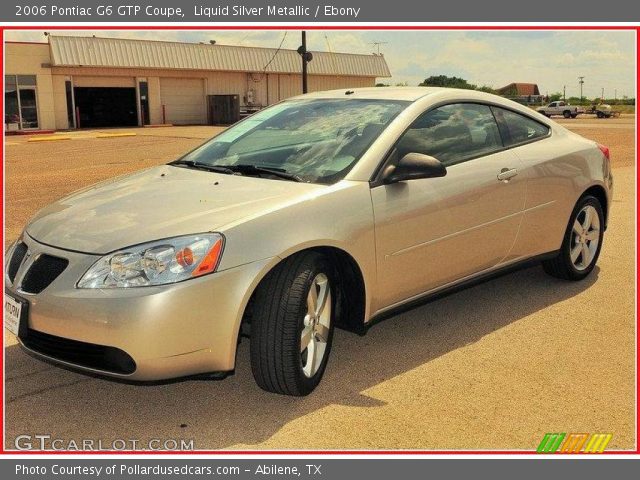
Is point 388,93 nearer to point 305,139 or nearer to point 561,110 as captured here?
point 305,139

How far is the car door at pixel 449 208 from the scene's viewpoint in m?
4.01

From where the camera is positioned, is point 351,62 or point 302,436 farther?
point 351,62

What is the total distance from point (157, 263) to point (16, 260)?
41.0 inches

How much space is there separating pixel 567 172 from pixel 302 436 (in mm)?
3228

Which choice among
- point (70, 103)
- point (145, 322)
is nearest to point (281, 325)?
point (145, 322)

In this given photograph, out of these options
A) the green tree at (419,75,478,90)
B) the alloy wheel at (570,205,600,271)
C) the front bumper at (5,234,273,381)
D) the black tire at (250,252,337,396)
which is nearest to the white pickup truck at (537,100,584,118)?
the green tree at (419,75,478,90)

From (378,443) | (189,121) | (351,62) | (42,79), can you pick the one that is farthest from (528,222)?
(351,62)

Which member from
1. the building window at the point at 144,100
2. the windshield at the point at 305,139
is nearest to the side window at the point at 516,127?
the windshield at the point at 305,139

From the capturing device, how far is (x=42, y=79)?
32938 millimetres

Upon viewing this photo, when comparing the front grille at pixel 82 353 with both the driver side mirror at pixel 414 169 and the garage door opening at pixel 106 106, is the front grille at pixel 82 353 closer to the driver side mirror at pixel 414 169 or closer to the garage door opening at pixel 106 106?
the driver side mirror at pixel 414 169

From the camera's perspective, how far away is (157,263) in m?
3.21

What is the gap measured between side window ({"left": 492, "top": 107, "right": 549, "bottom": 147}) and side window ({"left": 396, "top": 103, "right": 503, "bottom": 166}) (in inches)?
3.5

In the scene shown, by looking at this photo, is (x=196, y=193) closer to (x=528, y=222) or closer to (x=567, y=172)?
(x=528, y=222)

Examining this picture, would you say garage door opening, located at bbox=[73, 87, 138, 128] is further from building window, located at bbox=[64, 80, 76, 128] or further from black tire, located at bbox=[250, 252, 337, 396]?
black tire, located at bbox=[250, 252, 337, 396]
